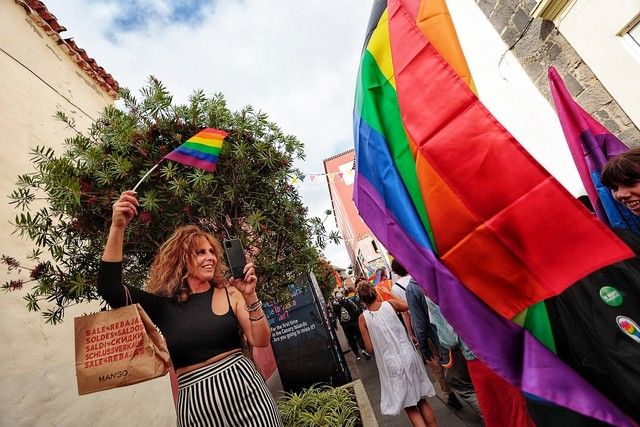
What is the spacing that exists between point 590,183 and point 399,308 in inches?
103

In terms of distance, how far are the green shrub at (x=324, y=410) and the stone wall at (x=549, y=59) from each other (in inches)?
174

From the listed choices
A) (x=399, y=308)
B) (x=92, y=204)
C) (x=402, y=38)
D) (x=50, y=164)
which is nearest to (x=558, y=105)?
(x=402, y=38)

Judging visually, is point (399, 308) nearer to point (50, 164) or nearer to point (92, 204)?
point (92, 204)

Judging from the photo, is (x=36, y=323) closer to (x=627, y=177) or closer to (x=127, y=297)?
(x=127, y=297)

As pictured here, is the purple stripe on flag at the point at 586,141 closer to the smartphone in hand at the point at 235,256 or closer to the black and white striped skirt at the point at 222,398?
the smartphone in hand at the point at 235,256

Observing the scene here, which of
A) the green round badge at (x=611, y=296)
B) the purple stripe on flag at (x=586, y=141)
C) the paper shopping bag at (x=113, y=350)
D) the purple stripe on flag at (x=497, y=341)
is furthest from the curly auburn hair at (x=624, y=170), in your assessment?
the paper shopping bag at (x=113, y=350)

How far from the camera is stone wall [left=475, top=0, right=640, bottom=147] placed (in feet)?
11.7

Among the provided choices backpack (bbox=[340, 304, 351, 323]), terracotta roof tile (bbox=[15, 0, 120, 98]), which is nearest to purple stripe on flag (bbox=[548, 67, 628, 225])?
terracotta roof tile (bbox=[15, 0, 120, 98])

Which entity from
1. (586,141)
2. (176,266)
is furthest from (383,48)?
(176,266)

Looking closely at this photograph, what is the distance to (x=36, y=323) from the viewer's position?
3721mm

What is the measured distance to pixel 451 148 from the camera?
169 cm

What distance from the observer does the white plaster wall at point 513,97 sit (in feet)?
13.7

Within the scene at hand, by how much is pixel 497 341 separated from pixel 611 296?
1.72ft

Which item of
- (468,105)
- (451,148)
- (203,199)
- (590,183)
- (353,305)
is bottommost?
(353,305)
